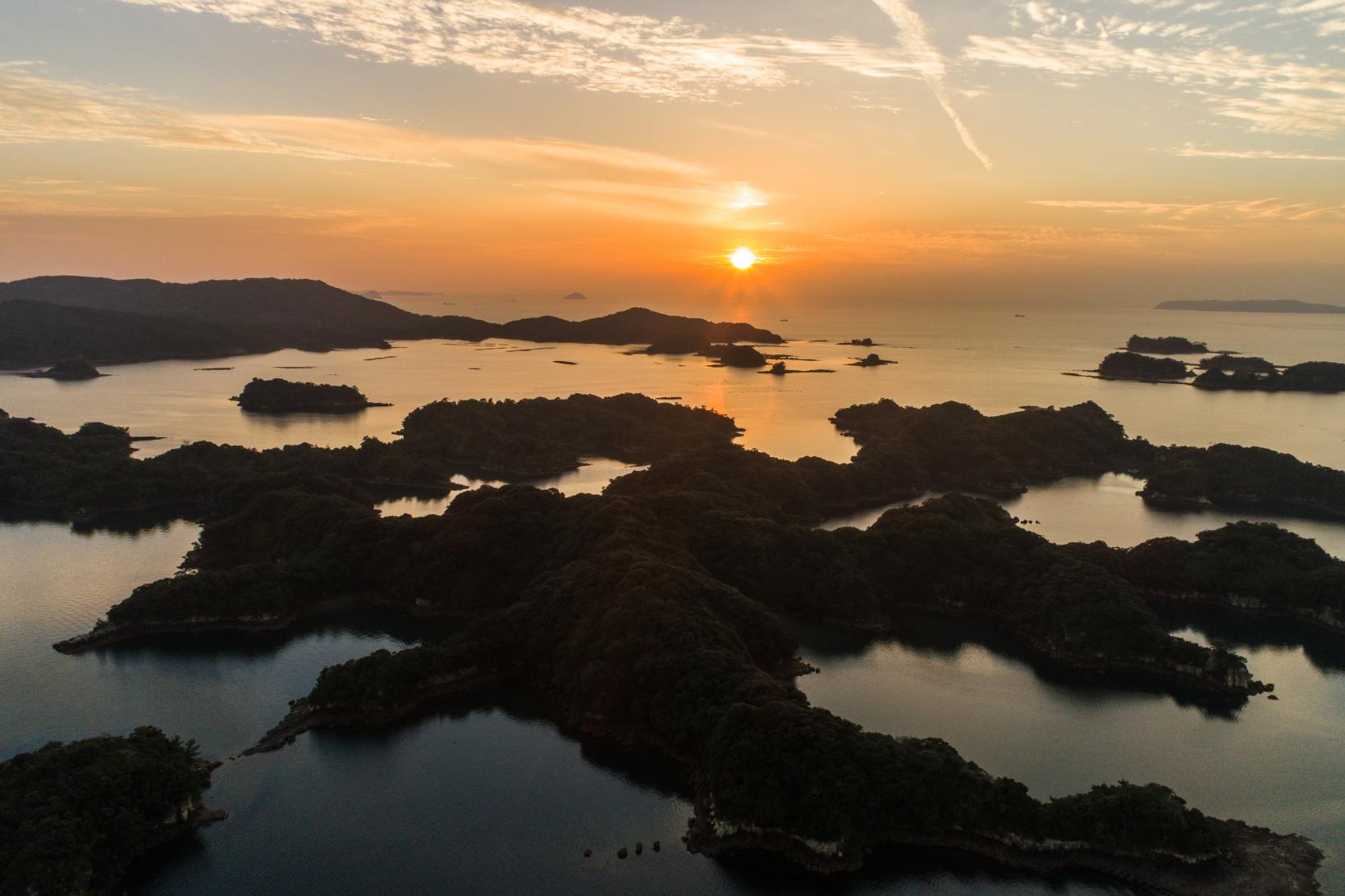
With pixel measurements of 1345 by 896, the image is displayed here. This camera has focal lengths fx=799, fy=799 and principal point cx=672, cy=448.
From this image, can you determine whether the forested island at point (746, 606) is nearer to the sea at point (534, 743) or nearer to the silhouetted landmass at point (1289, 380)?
the sea at point (534, 743)

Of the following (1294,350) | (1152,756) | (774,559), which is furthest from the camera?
(1294,350)

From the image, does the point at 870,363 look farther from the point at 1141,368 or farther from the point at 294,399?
the point at 294,399

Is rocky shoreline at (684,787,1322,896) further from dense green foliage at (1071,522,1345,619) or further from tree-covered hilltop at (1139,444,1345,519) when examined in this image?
tree-covered hilltop at (1139,444,1345,519)

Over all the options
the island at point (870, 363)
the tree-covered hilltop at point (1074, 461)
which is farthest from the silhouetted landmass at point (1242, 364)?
the tree-covered hilltop at point (1074, 461)

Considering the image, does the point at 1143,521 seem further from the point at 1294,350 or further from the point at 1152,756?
the point at 1294,350

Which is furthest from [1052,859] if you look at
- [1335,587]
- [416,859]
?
[1335,587]

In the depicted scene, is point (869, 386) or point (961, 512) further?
point (869, 386)
